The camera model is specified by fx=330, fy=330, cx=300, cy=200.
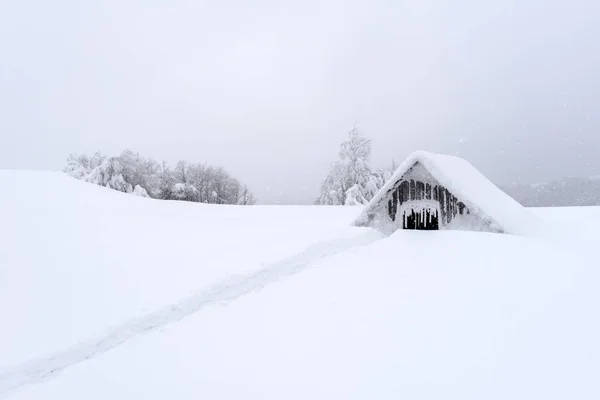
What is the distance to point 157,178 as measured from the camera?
39719 millimetres

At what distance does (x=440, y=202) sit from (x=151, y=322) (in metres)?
9.42

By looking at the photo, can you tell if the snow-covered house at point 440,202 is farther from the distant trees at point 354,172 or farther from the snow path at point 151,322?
the distant trees at point 354,172

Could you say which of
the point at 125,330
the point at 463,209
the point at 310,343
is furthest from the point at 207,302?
the point at 463,209

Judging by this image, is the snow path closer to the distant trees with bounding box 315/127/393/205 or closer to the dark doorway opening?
the dark doorway opening

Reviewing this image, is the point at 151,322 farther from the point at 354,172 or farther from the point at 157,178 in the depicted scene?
the point at 157,178

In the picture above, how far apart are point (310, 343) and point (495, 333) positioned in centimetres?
230

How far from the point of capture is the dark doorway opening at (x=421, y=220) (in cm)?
1132

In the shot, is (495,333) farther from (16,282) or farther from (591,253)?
(16,282)

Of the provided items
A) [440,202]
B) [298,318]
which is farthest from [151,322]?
[440,202]

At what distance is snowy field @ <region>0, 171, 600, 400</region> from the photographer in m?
3.39

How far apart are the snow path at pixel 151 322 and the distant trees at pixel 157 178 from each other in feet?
93.9

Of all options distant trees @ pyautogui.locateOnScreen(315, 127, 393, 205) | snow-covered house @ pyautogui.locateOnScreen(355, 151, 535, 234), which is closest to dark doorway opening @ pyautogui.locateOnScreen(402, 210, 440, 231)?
snow-covered house @ pyautogui.locateOnScreen(355, 151, 535, 234)

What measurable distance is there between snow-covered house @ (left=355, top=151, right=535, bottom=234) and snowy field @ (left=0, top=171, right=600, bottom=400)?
5.11 ft

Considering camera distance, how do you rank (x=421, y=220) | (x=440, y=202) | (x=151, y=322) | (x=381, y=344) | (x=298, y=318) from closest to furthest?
1. (x=381, y=344)
2. (x=298, y=318)
3. (x=151, y=322)
4. (x=440, y=202)
5. (x=421, y=220)
